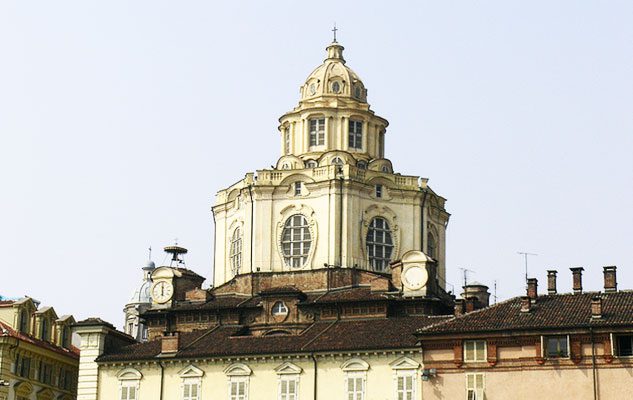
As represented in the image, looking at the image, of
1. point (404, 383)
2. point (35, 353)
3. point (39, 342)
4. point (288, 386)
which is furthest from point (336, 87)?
point (404, 383)

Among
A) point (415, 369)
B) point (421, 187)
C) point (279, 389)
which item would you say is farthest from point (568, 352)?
point (421, 187)

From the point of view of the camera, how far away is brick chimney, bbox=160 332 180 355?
8744 cm

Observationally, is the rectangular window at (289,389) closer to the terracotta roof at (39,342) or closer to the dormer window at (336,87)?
the terracotta roof at (39,342)

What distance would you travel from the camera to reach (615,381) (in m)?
75.2

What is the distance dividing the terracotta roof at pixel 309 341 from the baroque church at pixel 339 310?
0.46 feet

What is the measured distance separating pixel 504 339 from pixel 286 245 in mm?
28996

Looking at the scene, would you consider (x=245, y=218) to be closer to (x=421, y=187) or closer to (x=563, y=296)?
(x=421, y=187)

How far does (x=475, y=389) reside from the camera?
78000 millimetres

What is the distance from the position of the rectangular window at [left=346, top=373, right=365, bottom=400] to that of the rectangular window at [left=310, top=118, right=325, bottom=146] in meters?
30.6

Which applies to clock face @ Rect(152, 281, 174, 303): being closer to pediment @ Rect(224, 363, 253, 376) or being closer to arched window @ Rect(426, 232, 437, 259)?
pediment @ Rect(224, 363, 253, 376)

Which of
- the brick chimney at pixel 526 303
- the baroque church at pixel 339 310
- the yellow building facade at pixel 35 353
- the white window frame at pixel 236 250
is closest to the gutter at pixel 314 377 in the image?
the baroque church at pixel 339 310

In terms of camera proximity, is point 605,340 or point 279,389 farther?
point 279,389

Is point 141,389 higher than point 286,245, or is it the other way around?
point 286,245

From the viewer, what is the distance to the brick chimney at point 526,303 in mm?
80188
